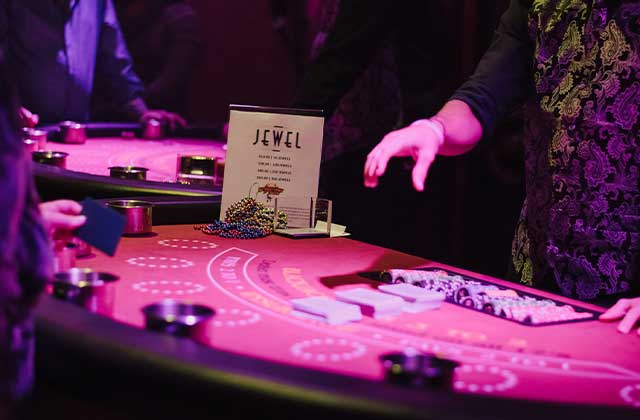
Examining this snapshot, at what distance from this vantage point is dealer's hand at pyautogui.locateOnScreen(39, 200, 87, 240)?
1692 mm

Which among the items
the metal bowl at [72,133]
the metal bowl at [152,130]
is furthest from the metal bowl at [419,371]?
the metal bowl at [152,130]

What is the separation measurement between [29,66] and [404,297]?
11.6 ft

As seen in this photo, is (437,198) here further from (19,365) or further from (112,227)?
(19,365)

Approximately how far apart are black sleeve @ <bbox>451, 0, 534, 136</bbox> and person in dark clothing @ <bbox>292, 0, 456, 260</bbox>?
129 centimetres

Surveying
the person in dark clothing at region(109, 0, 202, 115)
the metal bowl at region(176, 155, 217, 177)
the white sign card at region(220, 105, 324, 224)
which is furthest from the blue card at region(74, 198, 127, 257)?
the person in dark clothing at region(109, 0, 202, 115)

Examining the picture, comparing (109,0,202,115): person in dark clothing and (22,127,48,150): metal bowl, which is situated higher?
(109,0,202,115): person in dark clothing

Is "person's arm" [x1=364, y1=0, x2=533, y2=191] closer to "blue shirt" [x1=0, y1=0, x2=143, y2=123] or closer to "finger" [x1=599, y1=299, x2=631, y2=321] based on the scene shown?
"finger" [x1=599, y1=299, x2=631, y2=321]

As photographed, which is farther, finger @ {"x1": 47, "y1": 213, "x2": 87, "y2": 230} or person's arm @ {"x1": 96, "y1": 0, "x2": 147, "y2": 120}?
person's arm @ {"x1": 96, "y1": 0, "x2": 147, "y2": 120}

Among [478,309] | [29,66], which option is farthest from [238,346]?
[29,66]

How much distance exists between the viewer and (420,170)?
80.2 inches

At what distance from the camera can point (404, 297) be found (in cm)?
185

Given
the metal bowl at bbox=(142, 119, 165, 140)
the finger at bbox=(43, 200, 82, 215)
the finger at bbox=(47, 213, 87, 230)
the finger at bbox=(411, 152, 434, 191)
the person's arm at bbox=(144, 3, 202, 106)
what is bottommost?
the finger at bbox=(47, 213, 87, 230)

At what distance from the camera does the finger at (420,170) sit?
1990 mm

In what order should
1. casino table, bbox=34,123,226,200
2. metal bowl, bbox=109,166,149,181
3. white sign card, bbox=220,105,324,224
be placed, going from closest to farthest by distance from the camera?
white sign card, bbox=220,105,324,224, casino table, bbox=34,123,226,200, metal bowl, bbox=109,166,149,181
